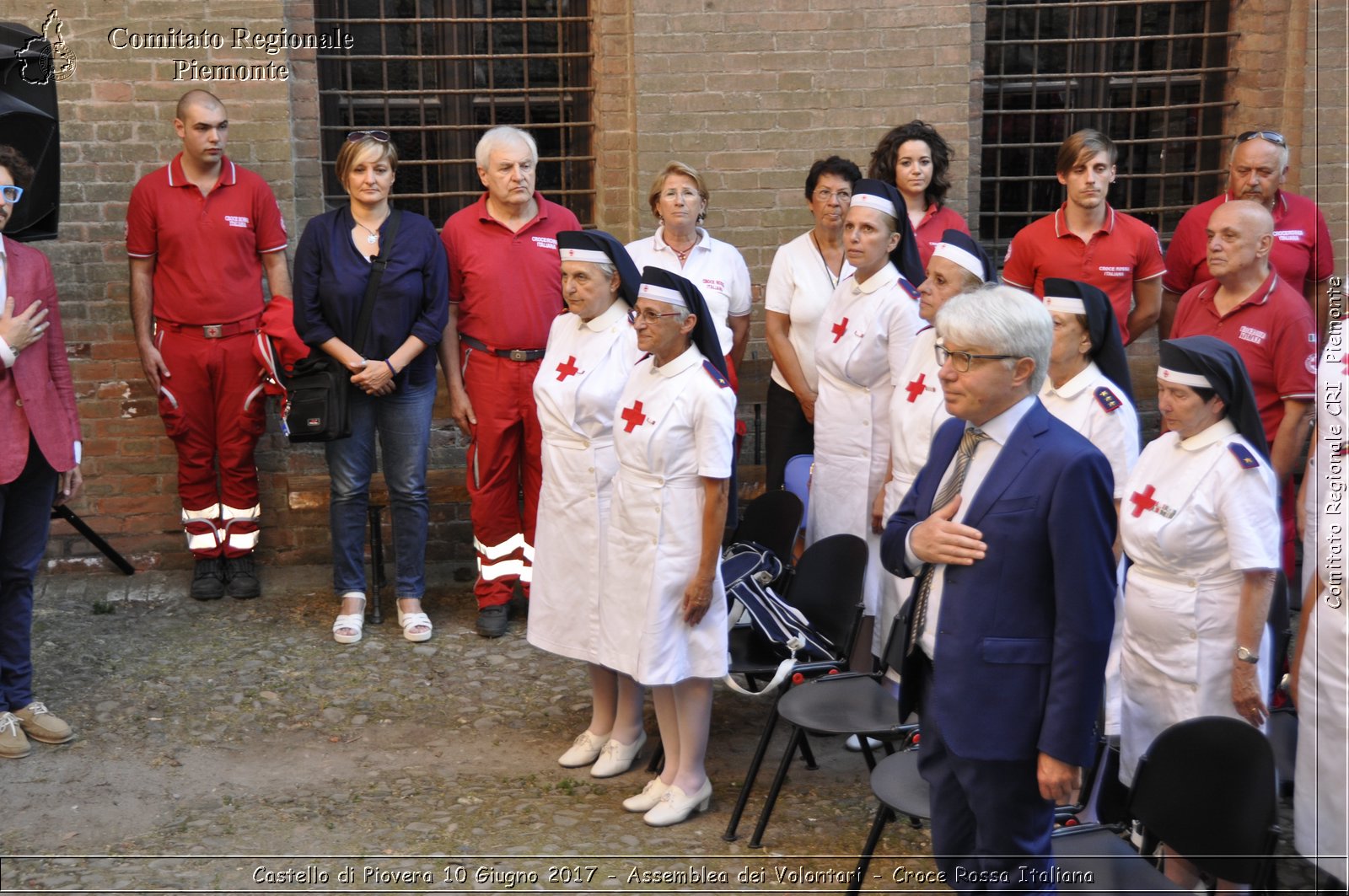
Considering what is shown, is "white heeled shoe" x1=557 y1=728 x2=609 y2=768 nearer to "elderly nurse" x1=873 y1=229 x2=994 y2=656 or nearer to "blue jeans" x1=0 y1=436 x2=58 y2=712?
"elderly nurse" x1=873 y1=229 x2=994 y2=656

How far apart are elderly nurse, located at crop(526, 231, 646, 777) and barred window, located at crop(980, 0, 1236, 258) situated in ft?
12.6

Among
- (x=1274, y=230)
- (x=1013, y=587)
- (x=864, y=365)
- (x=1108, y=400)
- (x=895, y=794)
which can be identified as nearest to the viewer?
(x=1013, y=587)

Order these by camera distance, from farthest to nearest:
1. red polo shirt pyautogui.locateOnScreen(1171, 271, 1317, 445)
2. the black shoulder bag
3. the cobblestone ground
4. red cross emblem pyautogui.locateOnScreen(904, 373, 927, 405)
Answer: the black shoulder bag, red polo shirt pyautogui.locateOnScreen(1171, 271, 1317, 445), red cross emblem pyautogui.locateOnScreen(904, 373, 927, 405), the cobblestone ground

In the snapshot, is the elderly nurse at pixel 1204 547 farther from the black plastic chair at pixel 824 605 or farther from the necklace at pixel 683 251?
the necklace at pixel 683 251

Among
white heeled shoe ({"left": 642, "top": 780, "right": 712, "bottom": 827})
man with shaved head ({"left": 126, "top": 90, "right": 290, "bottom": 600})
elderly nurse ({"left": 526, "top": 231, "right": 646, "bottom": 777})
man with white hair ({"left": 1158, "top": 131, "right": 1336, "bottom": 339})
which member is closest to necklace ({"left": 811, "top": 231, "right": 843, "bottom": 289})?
elderly nurse ({"left": 526, "top": 231, "right": 646, "bottom": 777})

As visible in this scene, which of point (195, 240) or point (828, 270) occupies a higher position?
point (195, 240)

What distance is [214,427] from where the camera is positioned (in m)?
7.33

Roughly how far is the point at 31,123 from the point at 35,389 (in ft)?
4.78

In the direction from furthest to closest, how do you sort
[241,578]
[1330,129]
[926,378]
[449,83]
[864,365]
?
[1330,129] → [449,83] → [241,578] → [864,365] → [926,378]

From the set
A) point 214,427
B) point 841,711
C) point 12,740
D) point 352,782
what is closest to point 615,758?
point 352,782

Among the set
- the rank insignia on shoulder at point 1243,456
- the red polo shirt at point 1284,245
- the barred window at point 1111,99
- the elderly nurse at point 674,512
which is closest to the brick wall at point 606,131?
the barred window at point 1111,99

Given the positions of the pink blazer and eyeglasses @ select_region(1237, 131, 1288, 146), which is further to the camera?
eyeglasses @ select_region(1237, 131, 1288, 146)

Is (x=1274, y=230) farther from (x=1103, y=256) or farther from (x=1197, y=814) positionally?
(x=1197, y=814)

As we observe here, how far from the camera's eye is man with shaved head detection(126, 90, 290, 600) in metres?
7.09
